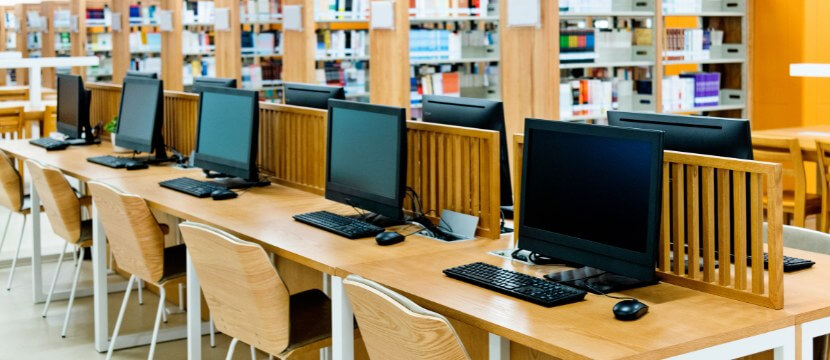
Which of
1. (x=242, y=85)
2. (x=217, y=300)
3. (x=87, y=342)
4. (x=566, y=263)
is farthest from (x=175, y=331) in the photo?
(x=242, y=85)

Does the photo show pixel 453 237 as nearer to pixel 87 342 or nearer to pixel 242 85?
pixel 87 342

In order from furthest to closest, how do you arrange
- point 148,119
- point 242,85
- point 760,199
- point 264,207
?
point 242,85 → point 148,119 → point 264,207 → point 760,199

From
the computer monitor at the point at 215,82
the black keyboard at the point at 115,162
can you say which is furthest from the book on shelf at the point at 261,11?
the black keyboard at the point at 115,162

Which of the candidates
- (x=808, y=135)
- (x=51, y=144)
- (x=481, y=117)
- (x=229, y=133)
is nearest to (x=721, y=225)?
(x=481, y=117)

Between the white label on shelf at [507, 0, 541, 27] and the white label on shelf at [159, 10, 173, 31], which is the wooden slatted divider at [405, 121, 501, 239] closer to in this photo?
the white label on shelf at [507, 0, 541, 27]

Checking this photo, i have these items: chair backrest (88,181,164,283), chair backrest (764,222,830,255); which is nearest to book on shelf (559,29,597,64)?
chair backrest (88,181,164,283)

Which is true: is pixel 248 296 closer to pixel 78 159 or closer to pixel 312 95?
pixel 312 95

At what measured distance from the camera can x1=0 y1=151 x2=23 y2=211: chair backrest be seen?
18.3 feet

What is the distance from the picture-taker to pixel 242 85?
993cm

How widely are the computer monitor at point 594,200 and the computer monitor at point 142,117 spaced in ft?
9.83

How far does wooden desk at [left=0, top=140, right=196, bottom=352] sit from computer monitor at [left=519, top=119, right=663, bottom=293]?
245cm

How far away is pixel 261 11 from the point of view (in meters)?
9.63

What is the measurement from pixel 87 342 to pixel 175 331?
44cm

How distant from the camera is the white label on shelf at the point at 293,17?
8188 mm
